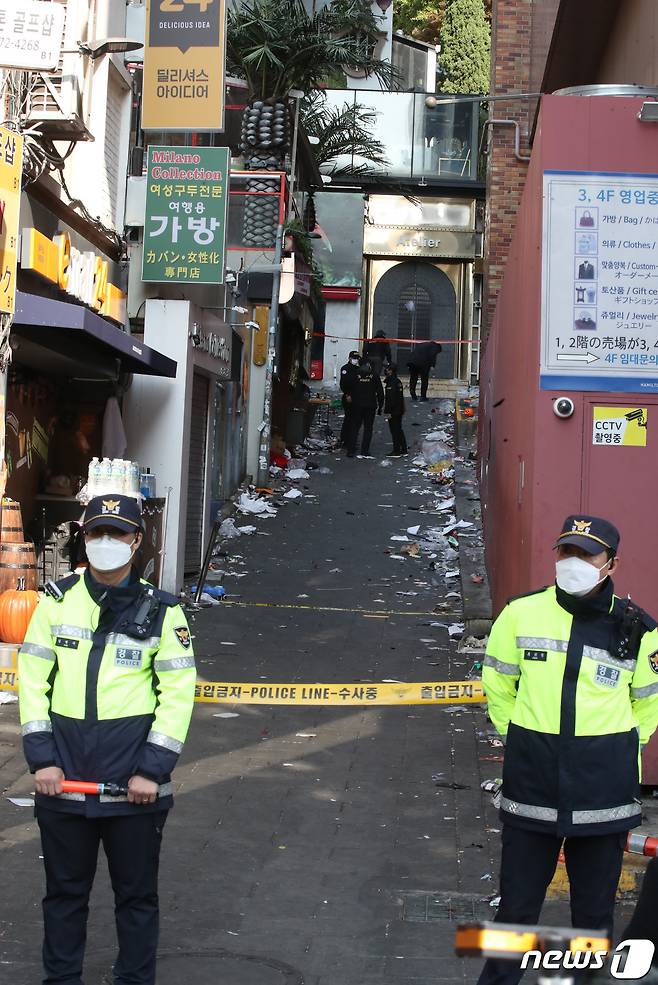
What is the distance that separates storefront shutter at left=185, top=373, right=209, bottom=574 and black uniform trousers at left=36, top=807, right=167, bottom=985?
12.5 meters

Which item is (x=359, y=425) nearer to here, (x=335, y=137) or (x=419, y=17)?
(x=335, y=137)

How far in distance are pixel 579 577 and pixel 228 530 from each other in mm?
14303

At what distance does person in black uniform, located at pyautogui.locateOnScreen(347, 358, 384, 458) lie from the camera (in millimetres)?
25312

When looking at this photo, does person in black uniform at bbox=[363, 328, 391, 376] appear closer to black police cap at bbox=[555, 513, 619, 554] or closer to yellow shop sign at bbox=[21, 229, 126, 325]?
yellow shop sign at bbox=[21, 229, 126, 325]

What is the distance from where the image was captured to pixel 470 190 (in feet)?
126

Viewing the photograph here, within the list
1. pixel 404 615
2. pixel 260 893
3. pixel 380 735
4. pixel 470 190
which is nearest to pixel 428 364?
pixel 470 190

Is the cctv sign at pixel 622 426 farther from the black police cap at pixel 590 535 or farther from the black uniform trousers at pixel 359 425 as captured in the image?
the black uniform trousers at pixel 359 425

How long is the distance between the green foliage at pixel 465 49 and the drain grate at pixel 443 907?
40.3 meters

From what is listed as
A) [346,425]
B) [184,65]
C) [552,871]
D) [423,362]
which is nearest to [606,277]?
[552,871]

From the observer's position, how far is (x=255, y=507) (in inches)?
792

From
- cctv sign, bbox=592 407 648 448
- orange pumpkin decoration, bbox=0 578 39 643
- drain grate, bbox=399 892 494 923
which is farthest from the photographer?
orange pumpkin decoration, bbox=0 578 39 643

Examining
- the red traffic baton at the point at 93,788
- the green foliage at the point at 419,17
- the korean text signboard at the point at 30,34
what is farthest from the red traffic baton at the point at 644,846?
the green foliage at the point at 419,17

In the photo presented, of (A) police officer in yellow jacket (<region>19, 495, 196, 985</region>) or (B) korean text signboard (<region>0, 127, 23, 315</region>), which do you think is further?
(B) korean text signboard (<region>0, 127, 23, 315</region>)

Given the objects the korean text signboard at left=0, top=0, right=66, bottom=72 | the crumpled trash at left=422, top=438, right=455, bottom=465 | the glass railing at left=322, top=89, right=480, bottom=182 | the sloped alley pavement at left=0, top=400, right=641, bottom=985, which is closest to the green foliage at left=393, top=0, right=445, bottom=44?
the glass railing at left=322, top=89, right=480, bottom=182
